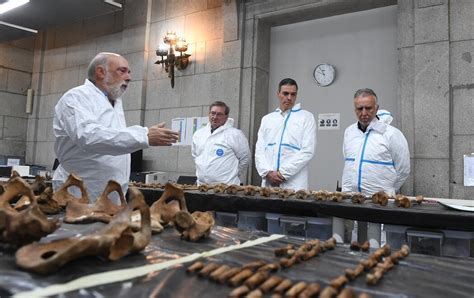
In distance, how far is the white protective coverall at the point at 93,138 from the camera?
8.91 ft

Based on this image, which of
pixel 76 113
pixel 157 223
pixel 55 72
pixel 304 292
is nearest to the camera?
pixel 304 292

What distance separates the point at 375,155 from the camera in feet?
12.8

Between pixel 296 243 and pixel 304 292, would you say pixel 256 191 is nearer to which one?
pixel 296 243

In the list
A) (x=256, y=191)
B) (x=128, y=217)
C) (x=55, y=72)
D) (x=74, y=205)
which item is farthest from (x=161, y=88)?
(x=128, y=217)

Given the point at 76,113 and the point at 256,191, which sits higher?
the point at 76,113

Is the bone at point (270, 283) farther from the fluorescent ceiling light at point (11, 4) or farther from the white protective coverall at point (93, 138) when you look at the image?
the fluorescent ceiling light at point (11, 4)

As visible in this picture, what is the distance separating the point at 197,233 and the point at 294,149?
10.8 feet

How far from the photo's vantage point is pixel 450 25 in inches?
182

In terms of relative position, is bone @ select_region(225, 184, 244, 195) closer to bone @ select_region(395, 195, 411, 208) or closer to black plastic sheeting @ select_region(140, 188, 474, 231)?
black plastic sheeting @ select_region(140, 188, 474, 231)

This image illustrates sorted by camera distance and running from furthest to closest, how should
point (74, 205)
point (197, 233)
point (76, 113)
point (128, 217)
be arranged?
1. point (76, 113)
2. point (74, 205)
3. point (197, 233)
4. point (128, 217)

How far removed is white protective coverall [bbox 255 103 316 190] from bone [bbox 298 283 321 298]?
137 inches

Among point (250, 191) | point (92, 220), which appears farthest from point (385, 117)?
point (92, 220)

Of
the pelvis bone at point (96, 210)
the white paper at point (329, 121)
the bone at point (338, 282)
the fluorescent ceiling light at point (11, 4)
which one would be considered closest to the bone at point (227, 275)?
the bone at point (338, 282)

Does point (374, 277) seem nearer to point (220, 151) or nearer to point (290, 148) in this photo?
point (290, 148)
